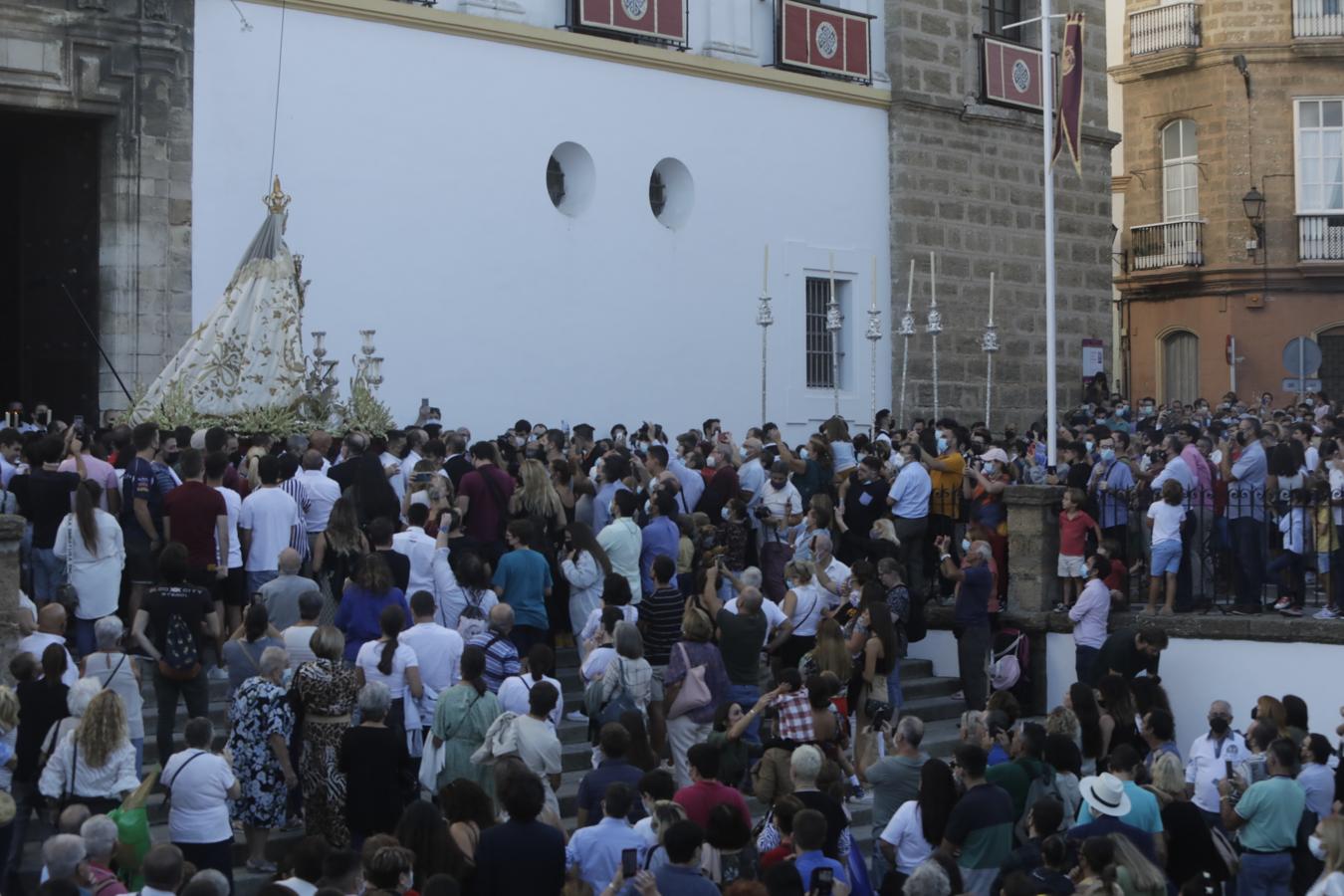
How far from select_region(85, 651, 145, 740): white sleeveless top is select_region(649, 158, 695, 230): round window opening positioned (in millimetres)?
13825

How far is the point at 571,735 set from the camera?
13.4 m

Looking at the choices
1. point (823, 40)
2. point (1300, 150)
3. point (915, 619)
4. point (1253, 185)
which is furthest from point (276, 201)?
point (1300, 150)

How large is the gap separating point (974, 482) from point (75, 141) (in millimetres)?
9232

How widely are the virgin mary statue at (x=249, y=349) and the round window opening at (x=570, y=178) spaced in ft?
19.7

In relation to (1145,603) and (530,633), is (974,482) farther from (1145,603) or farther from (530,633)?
(530,633)

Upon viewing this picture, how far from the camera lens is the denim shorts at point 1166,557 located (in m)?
16.1

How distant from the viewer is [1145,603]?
16.9 metres

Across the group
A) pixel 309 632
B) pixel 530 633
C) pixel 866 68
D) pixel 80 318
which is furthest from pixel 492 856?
pixel 866 68

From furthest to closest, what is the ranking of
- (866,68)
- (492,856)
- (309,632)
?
(866,68), (309,632), (492,856)

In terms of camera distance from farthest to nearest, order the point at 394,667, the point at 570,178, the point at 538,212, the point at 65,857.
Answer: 1. the point at 570,178
2. the point at 538,212
3. the point at 394,667
4. the point at 65,857

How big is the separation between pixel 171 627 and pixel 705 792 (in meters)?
3.49

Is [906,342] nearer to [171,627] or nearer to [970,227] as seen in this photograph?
[970,227]

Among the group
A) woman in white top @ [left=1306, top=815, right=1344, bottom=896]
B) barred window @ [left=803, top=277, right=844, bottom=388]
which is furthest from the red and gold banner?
woman in white top @ [left=1306, top=815, right=1344, bottom=896]

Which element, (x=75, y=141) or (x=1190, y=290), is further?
(x=1190, y=290)
